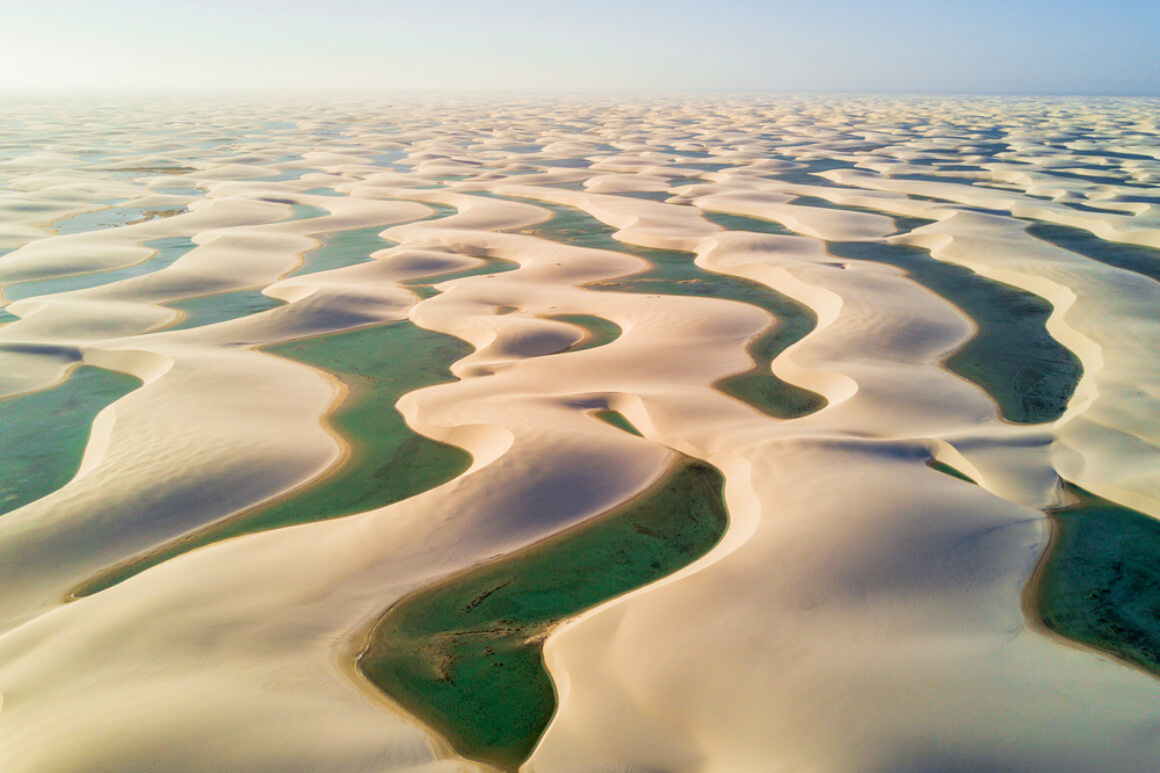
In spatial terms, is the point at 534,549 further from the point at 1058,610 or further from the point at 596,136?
the point at 596,136

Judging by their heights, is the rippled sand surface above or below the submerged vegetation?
above

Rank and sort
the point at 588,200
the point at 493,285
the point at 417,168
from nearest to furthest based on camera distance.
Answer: the point at 493,285
the point at 588,200
the point at 417,168

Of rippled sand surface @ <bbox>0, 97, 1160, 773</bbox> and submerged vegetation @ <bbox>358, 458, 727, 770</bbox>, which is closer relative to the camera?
rippled sand surface @ <bbox>0, 97, 1160, 773</bbox>

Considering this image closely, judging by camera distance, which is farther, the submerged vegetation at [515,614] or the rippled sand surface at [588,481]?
the submerged vegetation at [515,614]

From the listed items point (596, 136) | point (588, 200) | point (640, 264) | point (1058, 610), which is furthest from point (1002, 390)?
point (596, 136)

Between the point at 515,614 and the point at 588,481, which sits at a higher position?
the point at 588,481

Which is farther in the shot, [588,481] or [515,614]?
[588,481]

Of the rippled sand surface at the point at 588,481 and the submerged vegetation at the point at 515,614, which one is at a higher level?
the rippled sand surface at the point at 588,481

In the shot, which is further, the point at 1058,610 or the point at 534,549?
the point at 534,549
